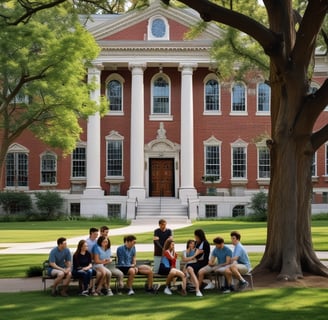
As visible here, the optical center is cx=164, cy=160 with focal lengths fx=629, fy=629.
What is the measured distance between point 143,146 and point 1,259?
2247cm

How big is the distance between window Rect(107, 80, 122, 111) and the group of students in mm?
29856

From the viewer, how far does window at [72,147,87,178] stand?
4181 centimetres

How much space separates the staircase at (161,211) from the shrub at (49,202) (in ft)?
17.3

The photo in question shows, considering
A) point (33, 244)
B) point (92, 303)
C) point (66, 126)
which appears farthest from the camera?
point (66, 126)

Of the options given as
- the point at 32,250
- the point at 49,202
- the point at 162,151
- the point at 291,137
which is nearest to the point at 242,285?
the point at 291,137

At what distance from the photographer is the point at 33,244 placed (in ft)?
76.8

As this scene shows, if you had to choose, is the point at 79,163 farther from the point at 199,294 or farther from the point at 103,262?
the point at 199,294

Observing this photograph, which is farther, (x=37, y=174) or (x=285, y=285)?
(x=37, y=174)

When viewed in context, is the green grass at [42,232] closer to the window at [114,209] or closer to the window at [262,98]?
the window at [114,209]

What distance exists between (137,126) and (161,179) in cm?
405

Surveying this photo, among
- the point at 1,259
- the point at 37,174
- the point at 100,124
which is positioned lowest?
the point at 1,259

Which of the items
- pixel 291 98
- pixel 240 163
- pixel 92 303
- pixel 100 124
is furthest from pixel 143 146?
pixel 92 303

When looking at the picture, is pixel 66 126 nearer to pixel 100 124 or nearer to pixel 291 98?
pixel 291 98

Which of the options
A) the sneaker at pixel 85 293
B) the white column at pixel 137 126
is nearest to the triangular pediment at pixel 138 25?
the white column at pixel 137 126
